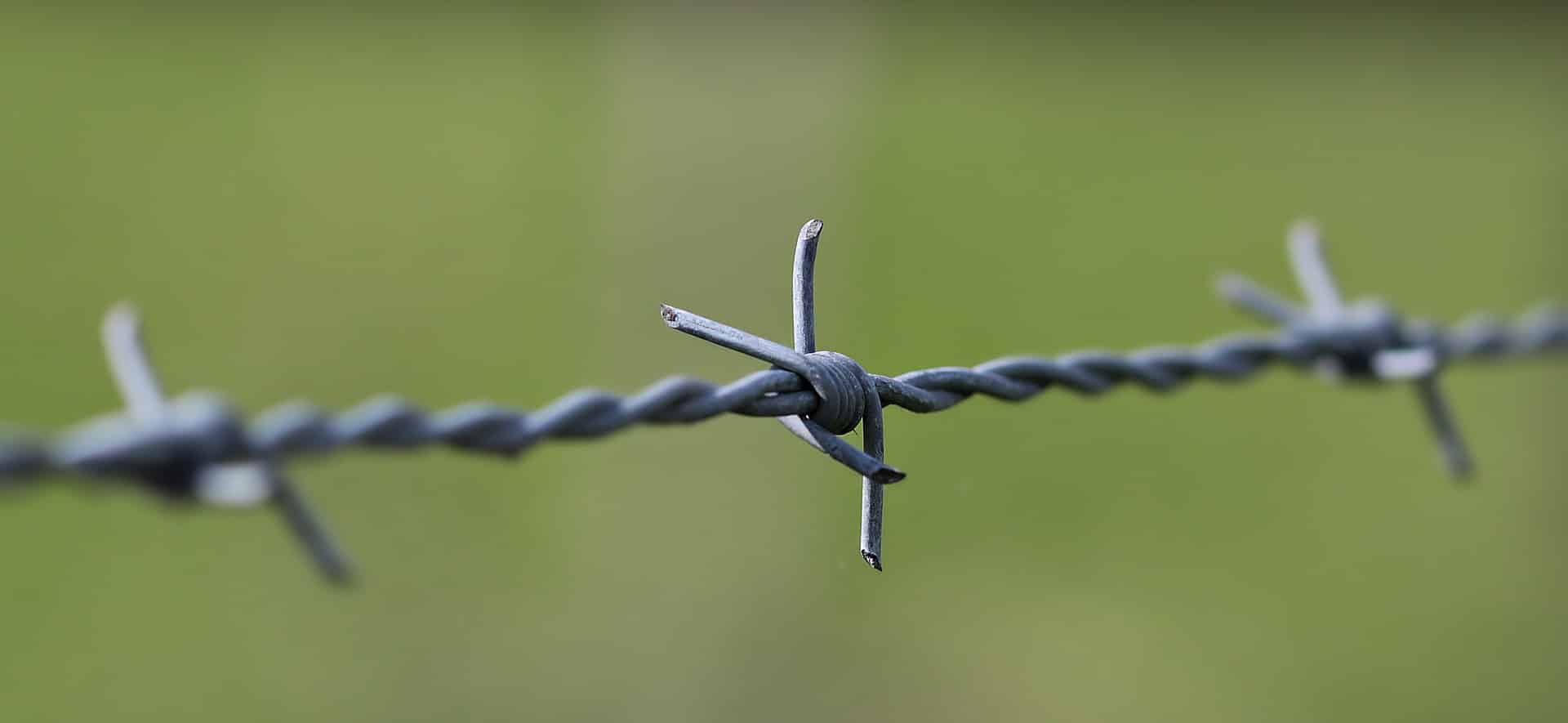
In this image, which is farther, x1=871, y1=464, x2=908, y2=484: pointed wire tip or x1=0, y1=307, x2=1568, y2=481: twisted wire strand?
x1=871, y1=464, x2=908, y2=484: pointed wire tip

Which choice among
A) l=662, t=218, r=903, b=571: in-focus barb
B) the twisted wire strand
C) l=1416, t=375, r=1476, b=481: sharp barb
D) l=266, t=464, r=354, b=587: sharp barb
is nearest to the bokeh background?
l=1416, t=375, r=1476, b=481: sharp barb

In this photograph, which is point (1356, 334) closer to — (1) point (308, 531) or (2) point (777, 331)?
(1) point (308, 531)

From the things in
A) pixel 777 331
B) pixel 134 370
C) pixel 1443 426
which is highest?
pixel 134 370

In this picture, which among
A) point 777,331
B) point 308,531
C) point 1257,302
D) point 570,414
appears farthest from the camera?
point 777,331

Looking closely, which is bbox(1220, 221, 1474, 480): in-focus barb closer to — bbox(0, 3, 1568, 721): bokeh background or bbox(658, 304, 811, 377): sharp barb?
bbox(658, 304, 811, 377): sharp barb

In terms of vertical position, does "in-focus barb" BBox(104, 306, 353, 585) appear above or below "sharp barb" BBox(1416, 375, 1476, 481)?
above

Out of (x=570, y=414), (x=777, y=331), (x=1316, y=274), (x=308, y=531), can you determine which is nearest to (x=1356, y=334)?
(x=1316, y=274)
